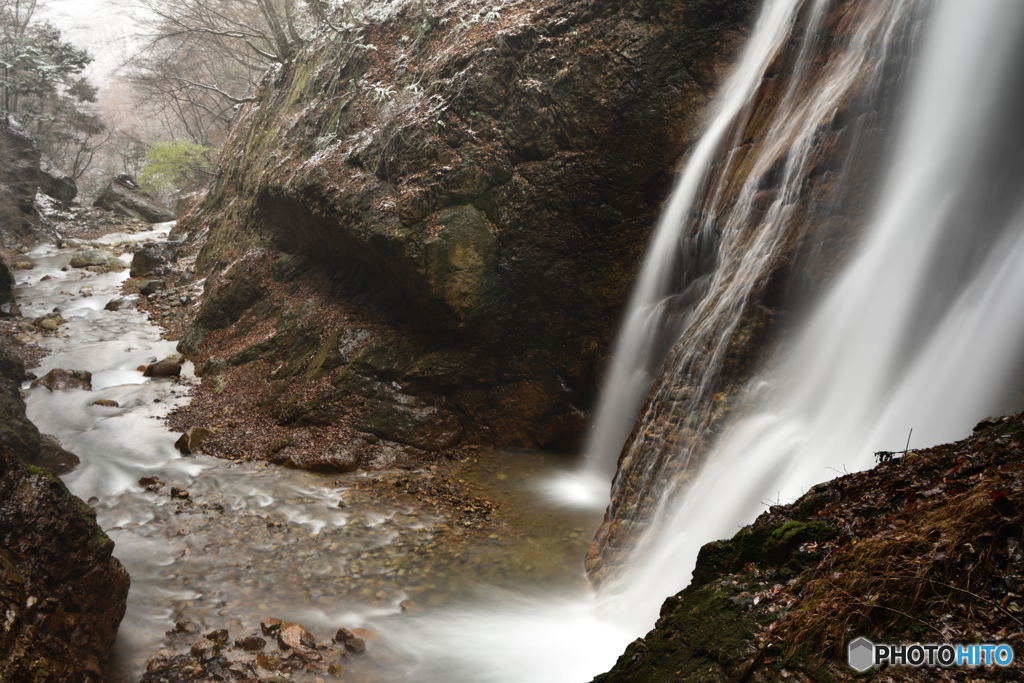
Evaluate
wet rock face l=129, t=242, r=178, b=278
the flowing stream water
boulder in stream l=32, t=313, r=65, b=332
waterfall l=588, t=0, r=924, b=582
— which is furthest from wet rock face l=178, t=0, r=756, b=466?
wet rock face l=129, t=242, r=178, b=278

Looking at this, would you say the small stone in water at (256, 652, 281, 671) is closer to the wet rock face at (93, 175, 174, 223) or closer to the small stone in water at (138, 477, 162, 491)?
the small stone in water at (138, 477, 162, 491)

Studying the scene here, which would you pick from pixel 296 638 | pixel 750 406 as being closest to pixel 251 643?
pixel 296 638

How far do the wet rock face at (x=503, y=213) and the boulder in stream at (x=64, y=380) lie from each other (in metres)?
3.06

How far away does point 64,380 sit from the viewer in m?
10.6

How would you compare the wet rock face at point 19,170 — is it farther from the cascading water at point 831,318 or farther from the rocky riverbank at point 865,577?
the rocky riverbank at point 865,577

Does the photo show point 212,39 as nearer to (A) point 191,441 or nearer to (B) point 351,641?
(A) point 191,441

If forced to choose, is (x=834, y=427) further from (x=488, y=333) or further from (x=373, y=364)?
(x=373, y=364)

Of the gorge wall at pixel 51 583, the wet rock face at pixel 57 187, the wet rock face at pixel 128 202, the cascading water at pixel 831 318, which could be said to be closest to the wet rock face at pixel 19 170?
the wet rock face at pixel 57 187

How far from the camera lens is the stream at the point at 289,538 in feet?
17.0

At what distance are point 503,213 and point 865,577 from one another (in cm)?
721

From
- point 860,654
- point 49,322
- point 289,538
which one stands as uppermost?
point 49,322

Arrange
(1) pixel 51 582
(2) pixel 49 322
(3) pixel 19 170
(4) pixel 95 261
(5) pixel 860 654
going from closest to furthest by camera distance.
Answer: (5) pixel 860 654 → (1) pixel 51 582 → (2) pixel 49 322 → (4) pixel 95 261 → (3) pixel 19 170

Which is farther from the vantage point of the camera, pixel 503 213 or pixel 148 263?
pixel 148 263

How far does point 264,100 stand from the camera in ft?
53.4
